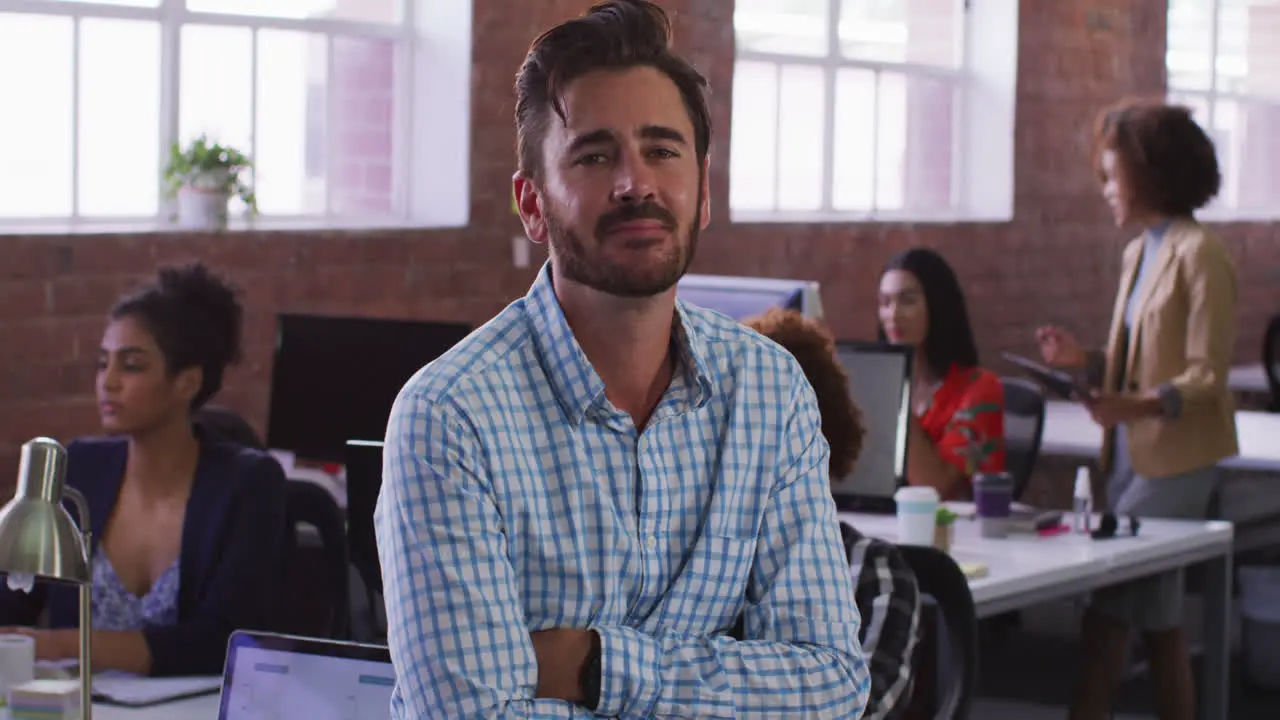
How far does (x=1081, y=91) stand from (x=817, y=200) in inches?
68.7

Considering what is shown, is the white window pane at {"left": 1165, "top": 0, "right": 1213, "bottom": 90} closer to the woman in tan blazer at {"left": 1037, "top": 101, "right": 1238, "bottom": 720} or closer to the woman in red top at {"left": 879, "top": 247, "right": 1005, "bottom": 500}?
the woman in tan blazer at {"left": 1037, "top": 101, "right": 1238, "bottom": 720}

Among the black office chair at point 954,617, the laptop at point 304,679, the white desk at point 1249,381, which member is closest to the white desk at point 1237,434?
the white desk at point 1249,381

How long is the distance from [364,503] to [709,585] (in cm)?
114

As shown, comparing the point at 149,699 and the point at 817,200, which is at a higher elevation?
the point at 817,200

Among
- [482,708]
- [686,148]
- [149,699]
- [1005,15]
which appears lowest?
[149,699]

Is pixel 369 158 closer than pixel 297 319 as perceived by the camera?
No

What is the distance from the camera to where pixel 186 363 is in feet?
10.4

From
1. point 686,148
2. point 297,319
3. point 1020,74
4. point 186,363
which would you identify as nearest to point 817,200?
point 1020,74

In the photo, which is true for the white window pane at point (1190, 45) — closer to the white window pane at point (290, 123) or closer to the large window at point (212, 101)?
the large window at point (212, 101)

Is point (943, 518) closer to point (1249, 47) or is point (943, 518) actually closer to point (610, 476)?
point (610, 476)

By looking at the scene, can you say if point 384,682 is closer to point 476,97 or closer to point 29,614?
point 29,614

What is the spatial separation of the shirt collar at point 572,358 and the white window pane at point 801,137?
5.27 meters

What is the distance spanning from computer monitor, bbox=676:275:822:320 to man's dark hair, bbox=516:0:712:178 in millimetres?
2398

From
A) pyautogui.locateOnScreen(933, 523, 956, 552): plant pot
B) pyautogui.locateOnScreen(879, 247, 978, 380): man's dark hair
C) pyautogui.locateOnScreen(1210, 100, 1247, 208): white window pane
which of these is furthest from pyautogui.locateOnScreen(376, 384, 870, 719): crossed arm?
pyautogui.locateOnScreen(1210, 100, 1247, 208): white window pane
